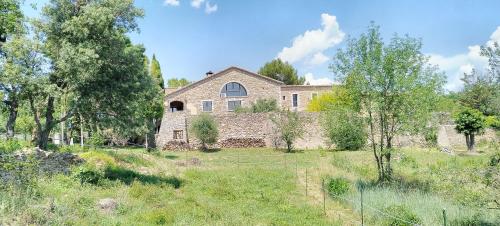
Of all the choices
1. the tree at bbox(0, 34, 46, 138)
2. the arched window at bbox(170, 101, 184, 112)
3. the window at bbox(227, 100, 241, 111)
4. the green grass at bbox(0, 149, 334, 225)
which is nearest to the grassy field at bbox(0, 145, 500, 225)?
the green grass at bbox(0, 149, 334, 225)

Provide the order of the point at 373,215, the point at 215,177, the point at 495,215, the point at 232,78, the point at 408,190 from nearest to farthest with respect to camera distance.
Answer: the point at 495,215
the point at 373,215
the point at 408,190
the point at 215,177
the point at 232,78

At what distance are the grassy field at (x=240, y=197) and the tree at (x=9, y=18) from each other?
17.9 ft

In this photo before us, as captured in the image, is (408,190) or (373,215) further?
(408,190)

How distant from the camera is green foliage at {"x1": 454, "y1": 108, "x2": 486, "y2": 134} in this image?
1197 inches

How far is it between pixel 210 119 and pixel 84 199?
895 inches

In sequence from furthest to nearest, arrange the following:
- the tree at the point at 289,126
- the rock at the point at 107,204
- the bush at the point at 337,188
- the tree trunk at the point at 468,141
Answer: the tree trunk at the point at 468,141 < the tree at the point at 289,126 < the bush at the point at 337,188 < the rock at the point at 107,204

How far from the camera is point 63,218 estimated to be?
8008mm

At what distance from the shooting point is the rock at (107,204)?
32.5ft

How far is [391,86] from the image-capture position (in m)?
Result: 14.6

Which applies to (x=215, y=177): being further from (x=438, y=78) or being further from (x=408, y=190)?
(x=438, y=78)

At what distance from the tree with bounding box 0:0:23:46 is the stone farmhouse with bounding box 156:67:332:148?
66.0 ft

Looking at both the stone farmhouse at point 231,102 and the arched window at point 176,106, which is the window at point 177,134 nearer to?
the stone farmhouse at point 231,102

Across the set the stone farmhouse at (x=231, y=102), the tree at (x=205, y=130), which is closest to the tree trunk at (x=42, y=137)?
the tree at (x=205, y=130)

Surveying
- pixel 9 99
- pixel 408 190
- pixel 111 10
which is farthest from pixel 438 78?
pixel 9 99
